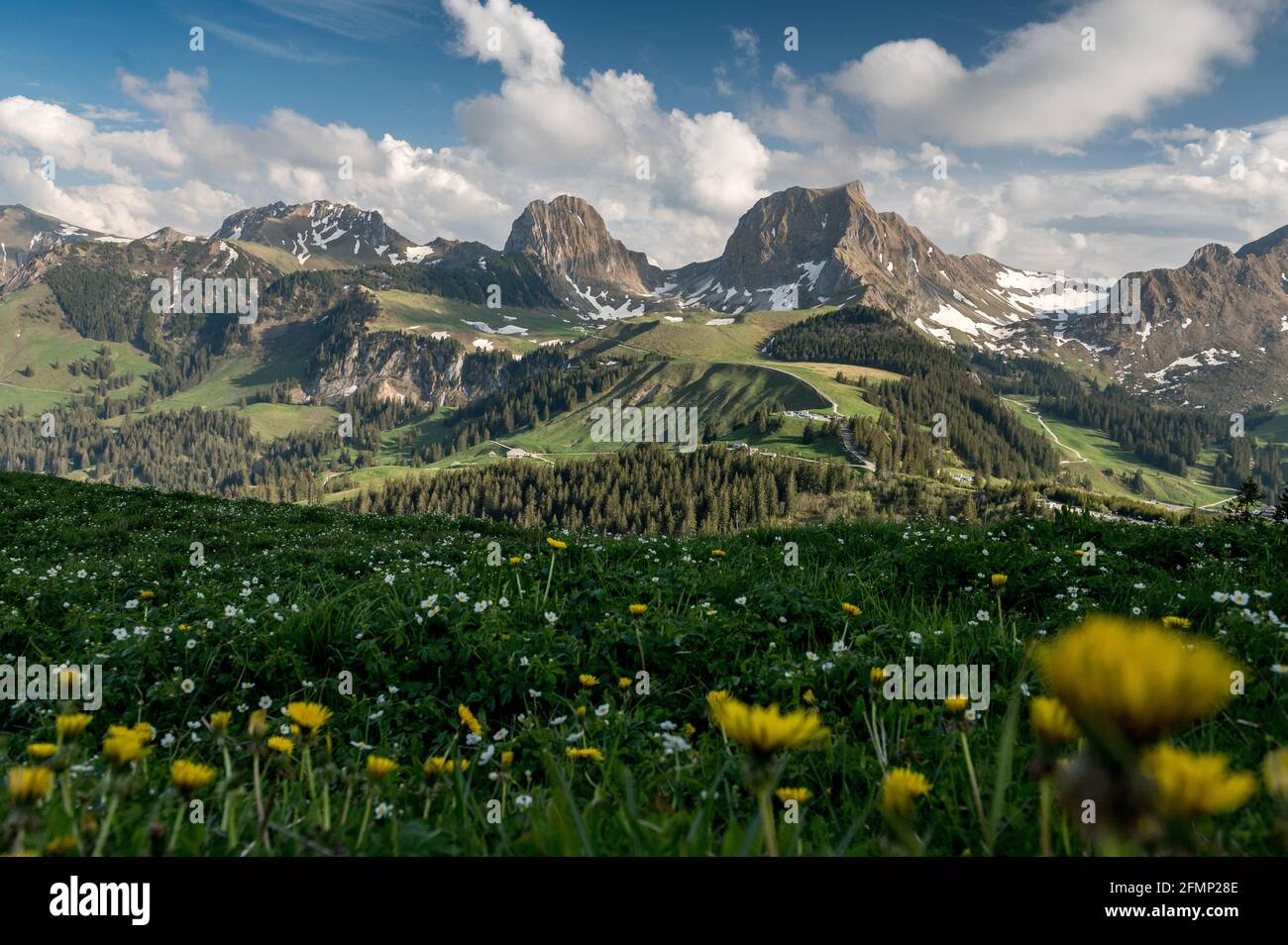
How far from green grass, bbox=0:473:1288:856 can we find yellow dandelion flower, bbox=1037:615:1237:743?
0.05ft

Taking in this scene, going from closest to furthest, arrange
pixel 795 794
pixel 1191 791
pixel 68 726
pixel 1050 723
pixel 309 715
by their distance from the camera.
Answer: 1. pixel 1191 791
2. pixel 1050 723
3. pixel 68 726
4. pixel 309 715
5. pixel 795 794

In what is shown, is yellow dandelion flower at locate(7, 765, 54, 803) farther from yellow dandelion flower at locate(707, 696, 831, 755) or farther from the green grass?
yellow dandelion flower at locate(707, 696, 831, 755)

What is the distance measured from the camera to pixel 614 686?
521 centimetres

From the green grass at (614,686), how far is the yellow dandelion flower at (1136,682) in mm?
14

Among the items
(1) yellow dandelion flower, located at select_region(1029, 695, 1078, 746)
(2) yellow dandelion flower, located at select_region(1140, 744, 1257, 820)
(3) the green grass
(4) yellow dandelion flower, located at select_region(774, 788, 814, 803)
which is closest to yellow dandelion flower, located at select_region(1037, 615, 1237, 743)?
(3) the green grass

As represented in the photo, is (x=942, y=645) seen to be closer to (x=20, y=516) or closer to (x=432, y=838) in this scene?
(x=432, y=838)

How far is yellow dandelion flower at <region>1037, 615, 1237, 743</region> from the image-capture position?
0.73 metres

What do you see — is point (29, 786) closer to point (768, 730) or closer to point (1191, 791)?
point (768, 730)

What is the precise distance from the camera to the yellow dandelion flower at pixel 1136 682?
0.73 meters

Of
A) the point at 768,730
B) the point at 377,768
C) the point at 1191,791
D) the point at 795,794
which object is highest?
the point at 1191,791

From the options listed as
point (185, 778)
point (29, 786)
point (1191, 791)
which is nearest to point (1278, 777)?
point (1191, 791)

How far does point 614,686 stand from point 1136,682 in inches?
187

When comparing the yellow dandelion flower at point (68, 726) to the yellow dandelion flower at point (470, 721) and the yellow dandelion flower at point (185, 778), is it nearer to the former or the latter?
the yellow dandelion flower at point (185, 778)

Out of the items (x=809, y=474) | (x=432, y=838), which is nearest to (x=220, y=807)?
(x=432, y=838)
